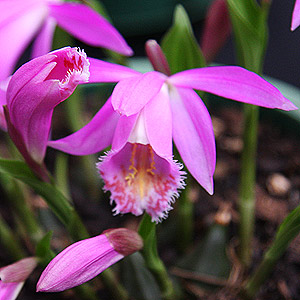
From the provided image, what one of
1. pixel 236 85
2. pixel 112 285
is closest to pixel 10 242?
pixel 112 285

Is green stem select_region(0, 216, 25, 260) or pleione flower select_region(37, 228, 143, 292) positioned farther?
green stem select_region(0, 216, 25, 260)

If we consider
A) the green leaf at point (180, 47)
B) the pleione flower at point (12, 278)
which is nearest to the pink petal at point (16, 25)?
the green leaf at point (180, 47)

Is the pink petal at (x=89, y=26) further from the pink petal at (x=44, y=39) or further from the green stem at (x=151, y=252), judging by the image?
the green stem at (x=151, y=252)

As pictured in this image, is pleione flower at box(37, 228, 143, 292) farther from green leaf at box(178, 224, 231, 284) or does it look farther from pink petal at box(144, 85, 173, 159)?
green leaf at box(178, 224, 231, 284)

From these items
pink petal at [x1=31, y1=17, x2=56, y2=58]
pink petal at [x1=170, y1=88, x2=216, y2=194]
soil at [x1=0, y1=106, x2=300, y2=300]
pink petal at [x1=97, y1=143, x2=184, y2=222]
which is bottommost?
soil at [x1=0, y1=106, x2=300, y2=300]

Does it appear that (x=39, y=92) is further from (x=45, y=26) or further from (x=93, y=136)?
(x=45, y=26)

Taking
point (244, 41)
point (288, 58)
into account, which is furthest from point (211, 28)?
point (288, 58)

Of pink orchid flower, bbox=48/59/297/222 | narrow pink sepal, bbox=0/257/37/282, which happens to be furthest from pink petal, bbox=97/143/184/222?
narrow pink sepal, bbox=0/257/37/282
